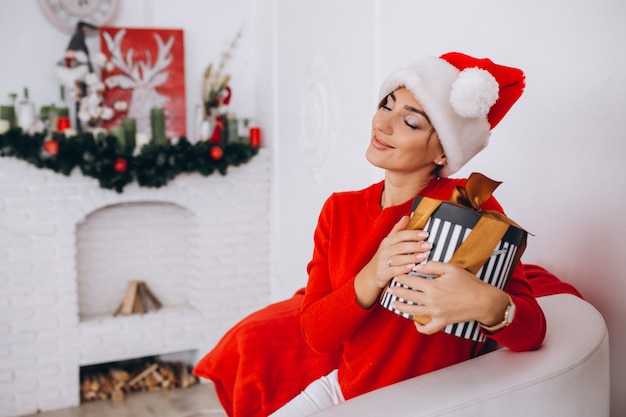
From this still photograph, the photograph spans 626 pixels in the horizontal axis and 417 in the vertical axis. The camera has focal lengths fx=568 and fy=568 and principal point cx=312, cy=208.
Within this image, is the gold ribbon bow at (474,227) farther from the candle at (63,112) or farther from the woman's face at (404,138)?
the candle at (63,112)

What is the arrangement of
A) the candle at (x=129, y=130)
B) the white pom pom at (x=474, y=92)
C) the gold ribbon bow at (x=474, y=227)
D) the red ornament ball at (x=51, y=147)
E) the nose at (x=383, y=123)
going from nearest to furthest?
the gold ribbon bow at (x=474, y=227)
the white pom pom at (x=474, y=92)
the nose at (x=383, y=123)
the red ornament ball at (x=51, y=147)
the candle at (x=129, y=130)

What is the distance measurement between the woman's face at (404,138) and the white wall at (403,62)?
55cm

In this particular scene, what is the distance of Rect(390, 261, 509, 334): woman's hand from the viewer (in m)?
0.93

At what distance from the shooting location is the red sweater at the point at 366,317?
1148 mm

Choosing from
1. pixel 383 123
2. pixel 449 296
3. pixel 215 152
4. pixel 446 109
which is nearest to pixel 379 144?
pixel 383 123

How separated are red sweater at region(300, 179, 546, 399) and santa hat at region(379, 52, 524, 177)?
0.10 m

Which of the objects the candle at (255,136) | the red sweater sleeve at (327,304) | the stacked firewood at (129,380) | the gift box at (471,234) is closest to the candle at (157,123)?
A: the candle at (255,136)

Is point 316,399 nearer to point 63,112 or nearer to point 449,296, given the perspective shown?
point 449,296

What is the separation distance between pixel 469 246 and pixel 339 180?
1.74 meters

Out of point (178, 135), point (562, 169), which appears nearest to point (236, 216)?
point (178, 135)

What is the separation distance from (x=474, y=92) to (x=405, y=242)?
32 centimetres

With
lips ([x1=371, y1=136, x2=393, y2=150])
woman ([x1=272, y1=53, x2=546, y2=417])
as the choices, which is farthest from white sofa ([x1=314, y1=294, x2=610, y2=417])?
lips ([x1=371, y1=136, x2=393, y2=150])

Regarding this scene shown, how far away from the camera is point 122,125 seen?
325 cm

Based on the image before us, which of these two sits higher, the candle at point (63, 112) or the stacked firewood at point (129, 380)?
the candle at point (63, 112)
